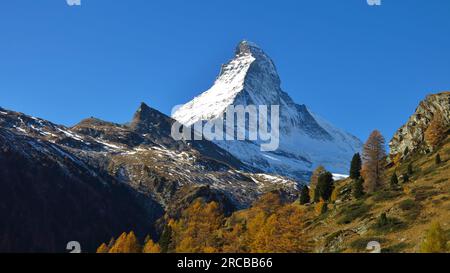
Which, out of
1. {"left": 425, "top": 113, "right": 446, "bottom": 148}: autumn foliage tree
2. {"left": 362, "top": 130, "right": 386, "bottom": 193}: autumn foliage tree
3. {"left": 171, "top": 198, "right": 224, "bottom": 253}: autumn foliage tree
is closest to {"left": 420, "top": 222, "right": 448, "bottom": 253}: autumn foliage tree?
{"left": 171, "top": 198, "right": 224, "bottom": 253}: autumn foliage tree

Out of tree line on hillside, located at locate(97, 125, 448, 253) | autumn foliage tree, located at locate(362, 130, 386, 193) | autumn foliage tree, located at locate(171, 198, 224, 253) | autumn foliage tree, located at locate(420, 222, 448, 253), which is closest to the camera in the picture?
autumn foliage tree, located at locate(420, 222, 448, 253)

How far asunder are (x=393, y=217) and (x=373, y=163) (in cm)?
3662

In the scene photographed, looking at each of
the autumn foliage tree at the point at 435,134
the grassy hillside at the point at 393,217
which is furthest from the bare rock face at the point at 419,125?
the grassy hillside at the point at 393,217

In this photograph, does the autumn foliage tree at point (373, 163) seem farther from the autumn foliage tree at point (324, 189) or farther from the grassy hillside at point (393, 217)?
the autumn foliage tree at point (324, 189)

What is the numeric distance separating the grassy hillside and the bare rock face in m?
23.6

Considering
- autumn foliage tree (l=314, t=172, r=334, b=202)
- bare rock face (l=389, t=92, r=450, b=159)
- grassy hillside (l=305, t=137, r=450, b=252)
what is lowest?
grassy hillside (l=305, t=137, r=450, b=252)

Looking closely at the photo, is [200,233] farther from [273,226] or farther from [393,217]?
[393,217]

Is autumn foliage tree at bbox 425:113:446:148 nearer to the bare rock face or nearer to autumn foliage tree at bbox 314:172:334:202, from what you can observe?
the bare rock face

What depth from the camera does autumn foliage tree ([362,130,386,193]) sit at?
3792 inches

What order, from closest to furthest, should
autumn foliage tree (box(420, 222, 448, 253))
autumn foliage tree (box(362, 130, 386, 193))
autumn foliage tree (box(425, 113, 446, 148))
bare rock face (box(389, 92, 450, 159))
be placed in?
autumn foliage tree (box(420, 222, 448, 253))
autumn foliage tree (box(362, 130, 386, 193))
autumn foliage tree (box(425, 113, 446, 148))
bare rock face (box(389, 92, 450, 159))

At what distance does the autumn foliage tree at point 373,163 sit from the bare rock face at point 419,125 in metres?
13.4
